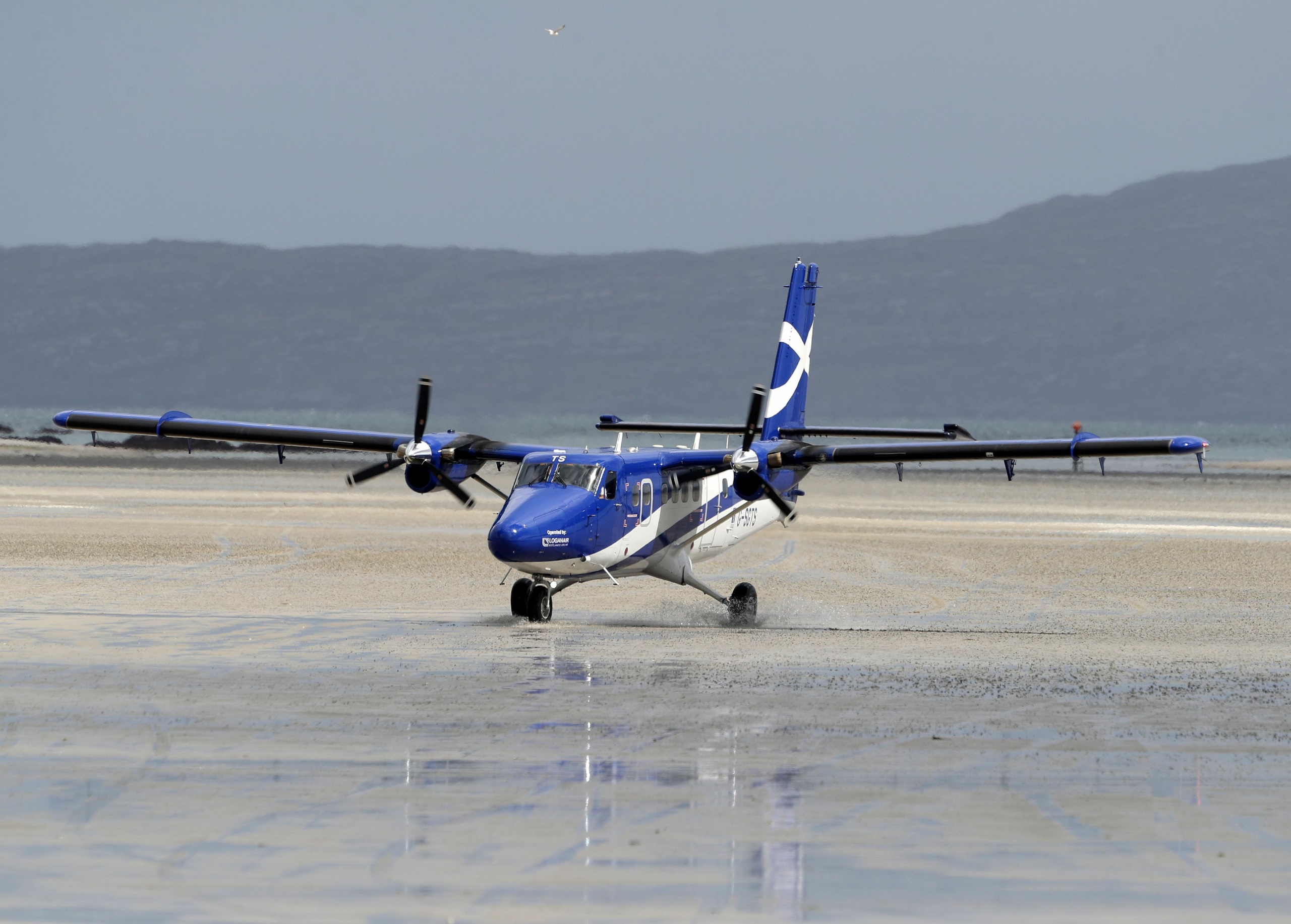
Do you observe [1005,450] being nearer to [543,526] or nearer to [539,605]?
[543,526]

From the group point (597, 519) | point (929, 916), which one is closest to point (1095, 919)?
point (929, 916)

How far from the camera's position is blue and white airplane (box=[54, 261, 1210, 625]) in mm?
23219

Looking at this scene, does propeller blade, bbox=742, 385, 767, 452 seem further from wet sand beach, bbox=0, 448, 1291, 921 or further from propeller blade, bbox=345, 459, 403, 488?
propeller blade, bbox=345, 459, 403, 488

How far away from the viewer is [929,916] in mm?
8227

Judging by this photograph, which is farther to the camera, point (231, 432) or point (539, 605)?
Result: point (231, 432)

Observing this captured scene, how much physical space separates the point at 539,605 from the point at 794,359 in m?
9.75

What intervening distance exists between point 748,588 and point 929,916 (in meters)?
17.9

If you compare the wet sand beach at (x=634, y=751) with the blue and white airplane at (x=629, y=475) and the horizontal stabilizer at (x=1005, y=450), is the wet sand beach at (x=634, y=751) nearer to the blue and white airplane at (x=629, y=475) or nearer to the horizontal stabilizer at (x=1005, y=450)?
the blue and white airplane at (x=629, y=475)

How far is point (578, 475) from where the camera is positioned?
78.8 ft

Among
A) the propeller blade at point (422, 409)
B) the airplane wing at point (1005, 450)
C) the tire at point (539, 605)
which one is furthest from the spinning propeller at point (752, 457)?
the propeller blade at point (422, 409)

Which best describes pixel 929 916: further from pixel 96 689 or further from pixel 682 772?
pixel 96 689

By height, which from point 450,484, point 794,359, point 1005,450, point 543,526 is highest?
point 794,359

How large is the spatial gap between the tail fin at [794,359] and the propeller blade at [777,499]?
3.65m

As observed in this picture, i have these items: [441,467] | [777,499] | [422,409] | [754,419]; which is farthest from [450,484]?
[777,499]
